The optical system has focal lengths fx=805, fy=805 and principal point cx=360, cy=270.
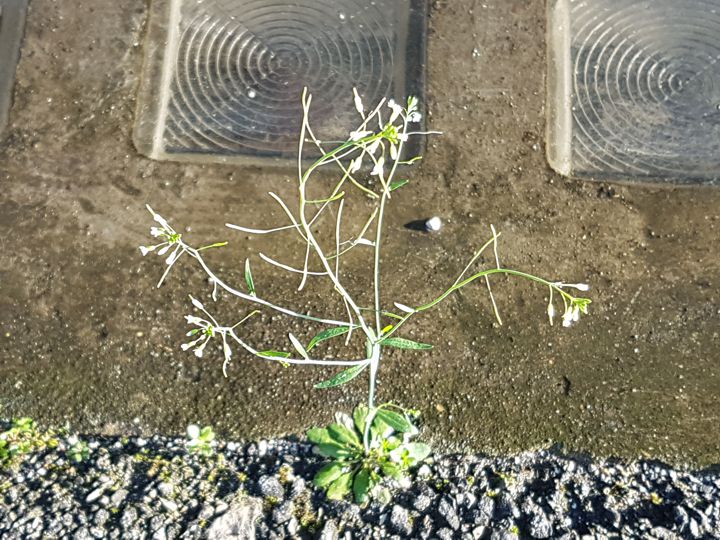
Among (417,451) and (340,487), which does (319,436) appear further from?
(417,451)

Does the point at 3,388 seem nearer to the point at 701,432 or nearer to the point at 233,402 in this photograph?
the point at 233,402

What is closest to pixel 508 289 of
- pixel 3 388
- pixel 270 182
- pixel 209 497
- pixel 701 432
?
pixel 701 432

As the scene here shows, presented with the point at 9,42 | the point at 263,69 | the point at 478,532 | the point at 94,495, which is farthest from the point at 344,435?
the point at 9,42

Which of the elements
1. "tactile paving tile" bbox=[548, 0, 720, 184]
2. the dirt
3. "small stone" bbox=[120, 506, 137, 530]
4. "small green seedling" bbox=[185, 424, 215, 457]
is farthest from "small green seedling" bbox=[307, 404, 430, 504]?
"tactile paving tile" bbox=[548, 0, 720, 184]

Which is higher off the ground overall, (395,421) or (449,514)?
(395,421)

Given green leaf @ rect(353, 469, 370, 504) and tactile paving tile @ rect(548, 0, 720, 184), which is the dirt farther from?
green leaf @ rect(353, 469, 370, 504)

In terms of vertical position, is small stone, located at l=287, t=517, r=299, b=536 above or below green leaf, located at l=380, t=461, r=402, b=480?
below
